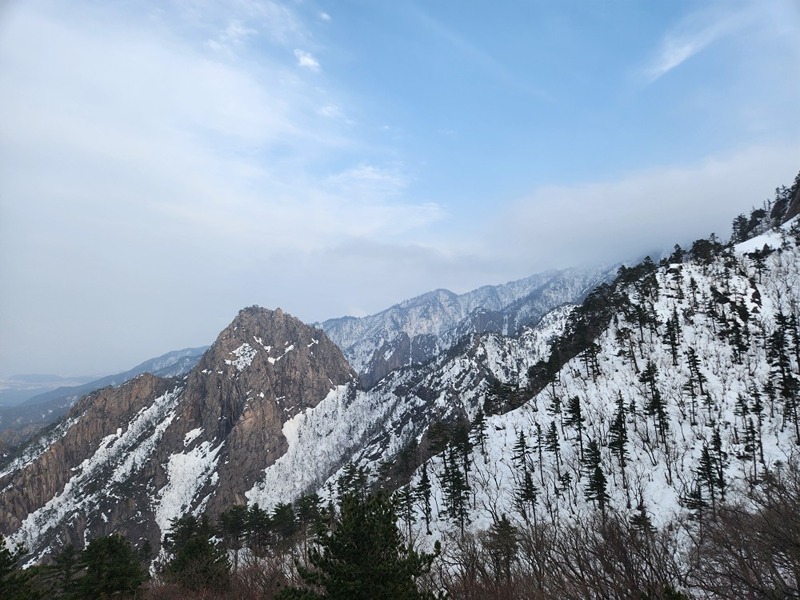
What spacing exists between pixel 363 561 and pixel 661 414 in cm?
6967

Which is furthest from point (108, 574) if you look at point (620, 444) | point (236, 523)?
point (620, 444)

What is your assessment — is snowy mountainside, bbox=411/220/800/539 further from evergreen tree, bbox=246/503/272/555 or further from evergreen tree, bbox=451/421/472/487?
evergreen tree, bbox=246/503/272/555

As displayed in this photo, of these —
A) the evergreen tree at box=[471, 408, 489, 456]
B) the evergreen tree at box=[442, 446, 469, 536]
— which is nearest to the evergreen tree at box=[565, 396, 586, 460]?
the evergreen tree at box=[471, 408, 489, 456]

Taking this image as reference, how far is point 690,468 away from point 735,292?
206ft

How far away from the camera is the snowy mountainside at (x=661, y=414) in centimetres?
5950

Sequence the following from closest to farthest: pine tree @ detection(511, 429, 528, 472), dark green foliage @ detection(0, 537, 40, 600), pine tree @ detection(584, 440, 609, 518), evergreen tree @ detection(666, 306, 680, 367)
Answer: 1. dark green foliage @ detection(0, 537, 40, 600)
2. pine tree @ detection(584, 440, 609, 518)
3. pine tree @ detection(511, 429, 528, 472)
4. evergreen tree @ detection(666, 306, 680, 367)

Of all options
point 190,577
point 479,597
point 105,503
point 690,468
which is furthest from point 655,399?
point 105,503

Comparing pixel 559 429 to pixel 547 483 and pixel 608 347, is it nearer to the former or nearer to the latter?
pixel 547 483

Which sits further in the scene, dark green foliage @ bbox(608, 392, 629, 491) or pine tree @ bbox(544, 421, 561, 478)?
pine tree @ bbox(544, 421, 561, 478)

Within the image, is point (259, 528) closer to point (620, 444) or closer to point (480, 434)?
point (480, 434)

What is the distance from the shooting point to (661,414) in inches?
2657

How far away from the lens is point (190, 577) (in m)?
33.5

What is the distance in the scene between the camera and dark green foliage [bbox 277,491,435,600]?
13.6m

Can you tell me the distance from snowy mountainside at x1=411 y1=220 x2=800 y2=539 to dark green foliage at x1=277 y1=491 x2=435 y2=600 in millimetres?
36489
